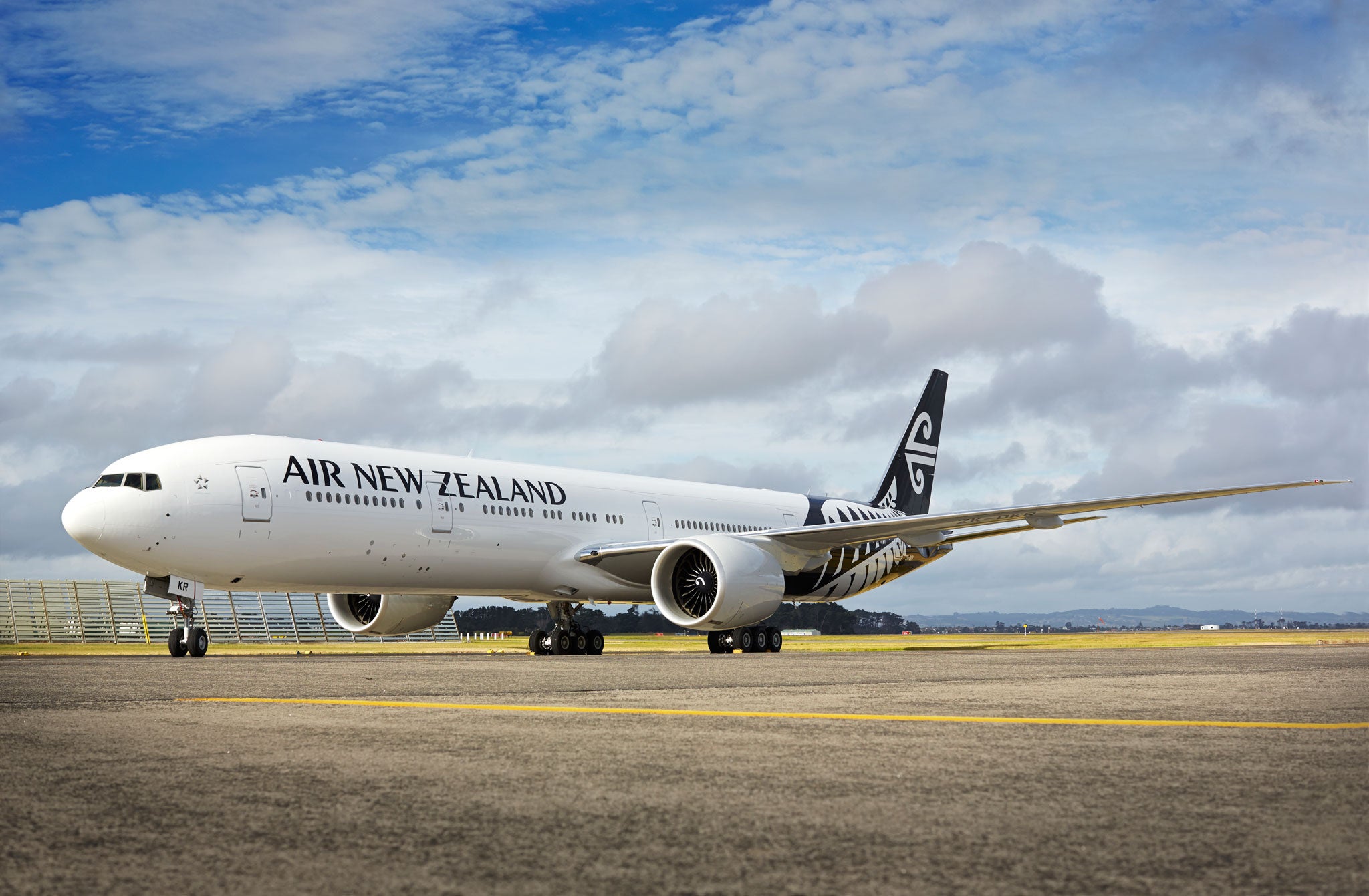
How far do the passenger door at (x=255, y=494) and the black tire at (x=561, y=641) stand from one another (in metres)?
7.43

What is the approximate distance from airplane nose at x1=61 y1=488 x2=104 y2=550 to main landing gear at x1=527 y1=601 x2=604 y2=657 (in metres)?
8.92

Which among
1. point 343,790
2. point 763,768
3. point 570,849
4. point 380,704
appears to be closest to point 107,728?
point 380,704

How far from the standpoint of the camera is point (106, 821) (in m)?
3.83

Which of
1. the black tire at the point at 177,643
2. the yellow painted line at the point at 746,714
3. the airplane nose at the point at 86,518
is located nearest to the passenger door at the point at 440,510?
the black tire at the point at 177,643

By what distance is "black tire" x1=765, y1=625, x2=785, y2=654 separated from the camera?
23047 mm

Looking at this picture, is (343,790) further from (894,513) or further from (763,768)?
(894,513)

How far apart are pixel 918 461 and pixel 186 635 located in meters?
20.6

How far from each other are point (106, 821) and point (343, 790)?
0.84 meters

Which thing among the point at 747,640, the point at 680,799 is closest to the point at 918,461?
the point at 747,640

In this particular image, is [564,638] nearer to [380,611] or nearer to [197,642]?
[380,611]

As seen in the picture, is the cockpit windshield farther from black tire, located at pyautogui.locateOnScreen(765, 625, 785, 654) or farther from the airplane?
black tire, located at pyautogui.locateOnScreen(765, 625, 785, 654)

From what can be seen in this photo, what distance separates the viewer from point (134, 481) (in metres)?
17.0

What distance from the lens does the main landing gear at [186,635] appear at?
17.6m

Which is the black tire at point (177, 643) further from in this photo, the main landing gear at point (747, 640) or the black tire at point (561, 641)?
the main landing gear at point (747, 640)
